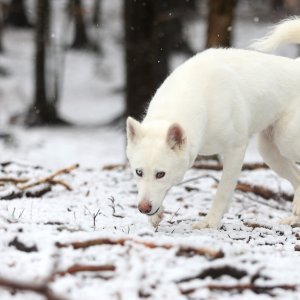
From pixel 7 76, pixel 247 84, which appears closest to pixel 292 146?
pixel 247 84

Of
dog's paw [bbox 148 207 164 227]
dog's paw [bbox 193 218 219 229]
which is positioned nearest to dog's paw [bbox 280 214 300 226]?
dog's paw [bbox 193 218 219 229]

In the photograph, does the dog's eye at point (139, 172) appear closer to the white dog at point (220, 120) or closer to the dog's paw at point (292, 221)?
the white dog at point (220, 120)

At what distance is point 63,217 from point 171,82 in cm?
136

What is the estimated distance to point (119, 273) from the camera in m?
3.28

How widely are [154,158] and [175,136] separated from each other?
0.70 feet

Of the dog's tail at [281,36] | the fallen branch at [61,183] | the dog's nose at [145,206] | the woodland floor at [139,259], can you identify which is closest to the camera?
the woodland floor at [139,259]

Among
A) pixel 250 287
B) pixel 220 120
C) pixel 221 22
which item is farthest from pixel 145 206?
pixel 221 22

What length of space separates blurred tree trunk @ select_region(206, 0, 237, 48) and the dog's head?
5.28 metres

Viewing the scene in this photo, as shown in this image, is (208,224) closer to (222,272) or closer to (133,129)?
(133,129)

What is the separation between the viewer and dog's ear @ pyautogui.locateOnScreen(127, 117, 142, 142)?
15.3 ft

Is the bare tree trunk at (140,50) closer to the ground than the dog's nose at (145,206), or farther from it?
closer to the ground

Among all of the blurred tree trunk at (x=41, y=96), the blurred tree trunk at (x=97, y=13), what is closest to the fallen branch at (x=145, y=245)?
the blurred tree trunk at (x=41, y=96)

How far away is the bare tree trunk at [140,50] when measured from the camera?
1311 centimetres

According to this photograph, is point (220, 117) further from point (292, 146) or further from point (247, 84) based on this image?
point (292, 146)
